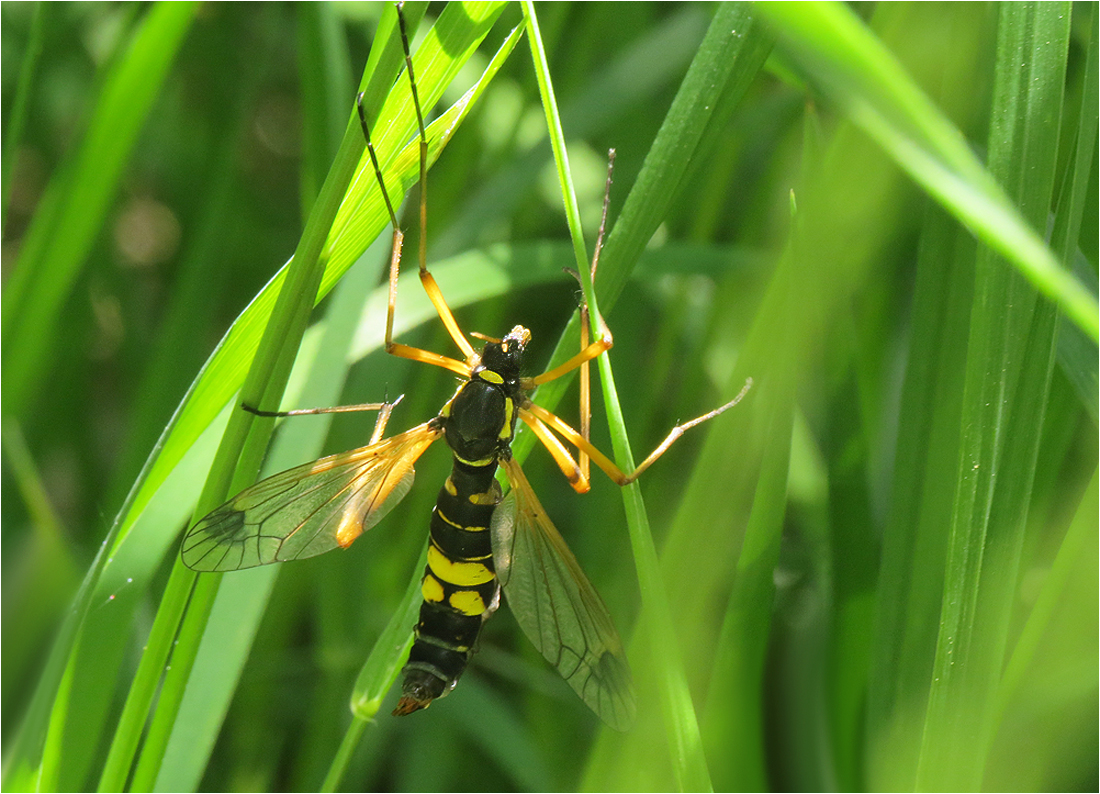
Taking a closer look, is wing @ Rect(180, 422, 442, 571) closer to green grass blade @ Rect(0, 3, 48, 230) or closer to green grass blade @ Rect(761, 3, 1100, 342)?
green grass blade @ Rect(0, 3, 48, 230)

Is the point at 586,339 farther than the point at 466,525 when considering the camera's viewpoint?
No

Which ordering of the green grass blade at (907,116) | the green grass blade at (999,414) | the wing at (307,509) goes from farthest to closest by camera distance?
the wing at (307,509) → the green grass blade at (999,414) → the green grass blade at (907,116)

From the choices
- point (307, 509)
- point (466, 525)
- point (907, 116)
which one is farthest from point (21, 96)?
point (907, 116)

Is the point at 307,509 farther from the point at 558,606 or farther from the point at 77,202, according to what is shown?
the point at 77,202

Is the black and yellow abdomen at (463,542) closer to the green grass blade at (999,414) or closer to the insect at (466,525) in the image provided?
the insect at (466,525)

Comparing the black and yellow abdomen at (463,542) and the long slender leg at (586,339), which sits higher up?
the long slender leg at (586,339)

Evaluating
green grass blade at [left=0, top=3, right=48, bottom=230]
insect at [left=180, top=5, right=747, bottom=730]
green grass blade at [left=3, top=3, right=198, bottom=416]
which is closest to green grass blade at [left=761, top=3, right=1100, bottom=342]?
insect at [left=180, top=5, right=747, bottom=730]

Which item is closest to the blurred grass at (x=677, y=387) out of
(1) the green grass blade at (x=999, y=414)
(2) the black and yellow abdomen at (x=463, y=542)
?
(1) the green grass blade at (x=999, y=414)

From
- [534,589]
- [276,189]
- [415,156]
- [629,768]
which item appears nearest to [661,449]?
[534,589]
